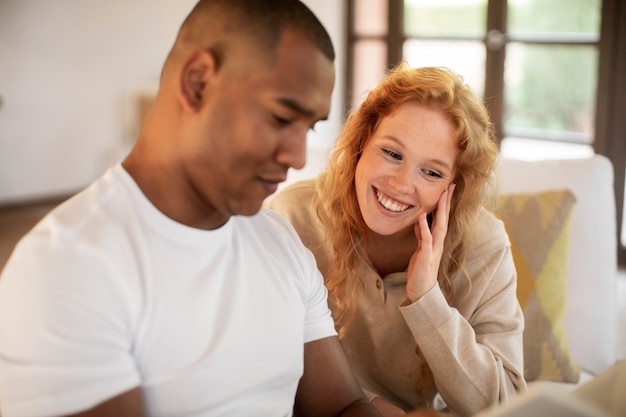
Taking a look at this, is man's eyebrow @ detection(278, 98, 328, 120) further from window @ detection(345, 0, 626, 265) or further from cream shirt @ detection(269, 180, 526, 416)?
window @ detection(345, 0, 626, 265)

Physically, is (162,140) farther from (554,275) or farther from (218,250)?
(554,275)

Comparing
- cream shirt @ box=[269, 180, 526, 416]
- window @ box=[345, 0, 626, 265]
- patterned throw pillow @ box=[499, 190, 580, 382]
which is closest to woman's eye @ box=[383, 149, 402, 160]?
cream shirt @ box=[269, 180, 526, 416]

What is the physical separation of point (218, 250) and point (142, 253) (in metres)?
0.14

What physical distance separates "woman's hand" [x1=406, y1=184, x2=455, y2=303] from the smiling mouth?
0.13ft

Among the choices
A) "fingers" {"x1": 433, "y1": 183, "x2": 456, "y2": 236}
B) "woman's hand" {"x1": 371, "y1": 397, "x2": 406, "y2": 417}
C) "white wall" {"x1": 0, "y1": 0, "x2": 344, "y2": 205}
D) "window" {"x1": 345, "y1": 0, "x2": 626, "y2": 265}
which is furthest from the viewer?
"white wall" {"x1": 0, "y1": 0, "x2": 344, "y2": 205}

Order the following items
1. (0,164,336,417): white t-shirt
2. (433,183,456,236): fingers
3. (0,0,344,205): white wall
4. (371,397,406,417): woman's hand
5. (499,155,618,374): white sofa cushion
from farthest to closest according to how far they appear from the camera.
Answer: (0,0,344,205): white wall, (499,155,618,374): white sofa cushion, (433,183,456,236): fingers, (371,397,406,417): woman's hand, (0,164,336,417): white t-shirt

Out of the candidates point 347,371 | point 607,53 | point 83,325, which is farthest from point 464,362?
point 607,53

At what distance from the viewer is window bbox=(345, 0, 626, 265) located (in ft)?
13.4

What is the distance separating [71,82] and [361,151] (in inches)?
142

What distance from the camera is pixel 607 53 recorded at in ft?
13.3

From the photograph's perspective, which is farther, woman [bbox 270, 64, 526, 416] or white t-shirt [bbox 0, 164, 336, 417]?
woman [bbox 270, 64, 526, 416]

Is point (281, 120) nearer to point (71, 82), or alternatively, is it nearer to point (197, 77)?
point (197, 77)

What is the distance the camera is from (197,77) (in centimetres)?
102

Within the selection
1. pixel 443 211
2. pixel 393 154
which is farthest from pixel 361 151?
pixel 443 211
